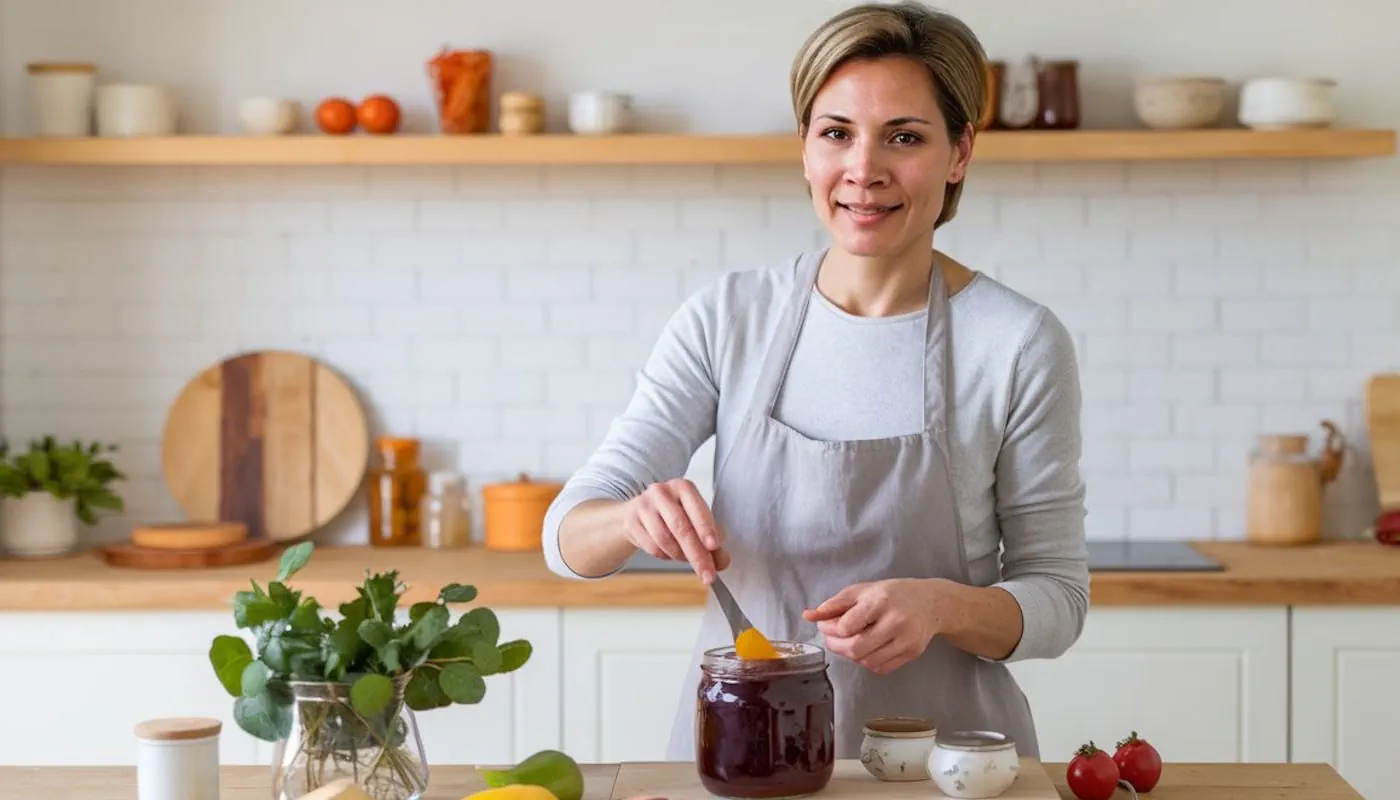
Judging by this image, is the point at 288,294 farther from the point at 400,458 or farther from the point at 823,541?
the point at 823,541

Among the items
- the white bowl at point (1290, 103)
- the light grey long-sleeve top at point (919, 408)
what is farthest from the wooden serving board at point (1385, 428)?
the light grey long-sleeve top at point (919, 408)

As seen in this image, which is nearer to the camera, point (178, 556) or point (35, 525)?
point (178, 556)

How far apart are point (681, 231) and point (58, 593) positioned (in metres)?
1.76

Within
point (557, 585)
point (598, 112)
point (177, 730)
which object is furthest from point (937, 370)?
point (598, 112)

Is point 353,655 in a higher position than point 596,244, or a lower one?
lower

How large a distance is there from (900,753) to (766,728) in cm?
19

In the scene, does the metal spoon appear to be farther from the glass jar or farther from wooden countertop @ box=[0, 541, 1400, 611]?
the glass jar

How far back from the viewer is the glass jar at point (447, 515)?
426 cm

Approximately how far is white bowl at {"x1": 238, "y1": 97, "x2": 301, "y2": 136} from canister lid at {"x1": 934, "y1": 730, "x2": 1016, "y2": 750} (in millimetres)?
2813

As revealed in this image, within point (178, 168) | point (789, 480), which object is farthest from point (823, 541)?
point (178, 168)

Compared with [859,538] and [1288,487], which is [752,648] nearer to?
[859,538]

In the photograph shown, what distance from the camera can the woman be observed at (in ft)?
7.43

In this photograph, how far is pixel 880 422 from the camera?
2.39m

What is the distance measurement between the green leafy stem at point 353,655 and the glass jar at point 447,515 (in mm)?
2425
